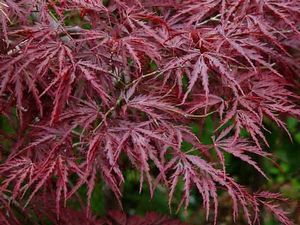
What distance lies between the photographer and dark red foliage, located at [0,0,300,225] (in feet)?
3.90

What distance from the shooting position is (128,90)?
129 cm

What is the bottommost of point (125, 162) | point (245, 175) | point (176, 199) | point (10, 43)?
point (176, 199)

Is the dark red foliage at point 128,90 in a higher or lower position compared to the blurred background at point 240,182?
higher

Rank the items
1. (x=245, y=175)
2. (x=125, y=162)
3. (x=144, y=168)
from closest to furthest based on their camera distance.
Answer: (x=144, y=168) → (x=125, y=162) → (x=245, y=175)

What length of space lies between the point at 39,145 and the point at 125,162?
1.82ft

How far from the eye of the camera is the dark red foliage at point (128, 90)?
1188 mm

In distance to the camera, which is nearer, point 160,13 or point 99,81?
point 99,81

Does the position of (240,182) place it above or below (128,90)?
below

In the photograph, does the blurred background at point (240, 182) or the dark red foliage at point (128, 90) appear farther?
the blurred background at point (240, 182)

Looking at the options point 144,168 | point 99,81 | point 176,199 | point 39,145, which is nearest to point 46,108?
point 39,145

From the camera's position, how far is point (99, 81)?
1.23 meters

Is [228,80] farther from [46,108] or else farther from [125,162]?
[125,162]

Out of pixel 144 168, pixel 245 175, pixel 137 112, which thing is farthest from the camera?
pixel 245 175

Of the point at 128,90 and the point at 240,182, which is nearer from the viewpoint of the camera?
the point at 128,90
